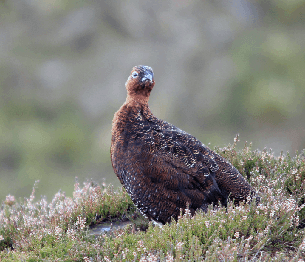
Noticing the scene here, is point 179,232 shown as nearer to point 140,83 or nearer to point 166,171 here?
point 166,171

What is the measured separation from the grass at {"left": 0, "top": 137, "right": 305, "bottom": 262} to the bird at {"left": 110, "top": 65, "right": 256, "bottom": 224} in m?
0.28

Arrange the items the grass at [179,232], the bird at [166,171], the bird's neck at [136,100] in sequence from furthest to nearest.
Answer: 1. the bird's neck at [136,100]
2. the bird at [166,171]
3. the grass at [179,232]

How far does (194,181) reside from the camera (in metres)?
4.53

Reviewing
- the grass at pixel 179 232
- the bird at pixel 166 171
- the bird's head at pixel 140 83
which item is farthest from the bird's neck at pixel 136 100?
the grass at pixel 179 232

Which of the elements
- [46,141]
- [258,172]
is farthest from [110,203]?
[46,141]

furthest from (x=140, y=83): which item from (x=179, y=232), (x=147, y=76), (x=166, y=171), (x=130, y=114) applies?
(x=179, y=232)

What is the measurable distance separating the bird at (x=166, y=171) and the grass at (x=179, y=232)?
0.92 ft

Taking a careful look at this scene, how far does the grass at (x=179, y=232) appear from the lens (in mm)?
3441

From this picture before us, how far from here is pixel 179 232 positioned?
362cm

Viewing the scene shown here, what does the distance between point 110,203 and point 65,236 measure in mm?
1205

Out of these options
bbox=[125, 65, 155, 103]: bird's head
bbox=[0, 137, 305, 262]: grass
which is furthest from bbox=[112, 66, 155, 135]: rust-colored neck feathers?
bbox=[0, 137, 305, 262]: grass

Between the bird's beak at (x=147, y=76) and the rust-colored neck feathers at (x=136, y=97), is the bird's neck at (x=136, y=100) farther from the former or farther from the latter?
the bird's beak at (x=147, y=76)

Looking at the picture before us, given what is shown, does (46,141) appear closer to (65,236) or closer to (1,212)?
(1,212)

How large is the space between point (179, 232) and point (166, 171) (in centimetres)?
99
